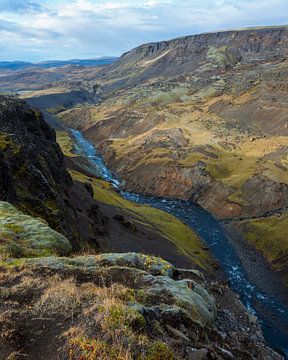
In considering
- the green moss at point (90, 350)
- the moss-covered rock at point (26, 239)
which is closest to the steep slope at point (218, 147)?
the moss-covered rock at point (26, 239)

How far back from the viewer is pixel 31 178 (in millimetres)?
39688

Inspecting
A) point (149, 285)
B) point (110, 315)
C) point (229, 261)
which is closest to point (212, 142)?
point (229, 261)

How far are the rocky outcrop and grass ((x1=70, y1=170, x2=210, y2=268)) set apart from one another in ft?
139

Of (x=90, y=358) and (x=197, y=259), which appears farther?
(x=197, y=259)

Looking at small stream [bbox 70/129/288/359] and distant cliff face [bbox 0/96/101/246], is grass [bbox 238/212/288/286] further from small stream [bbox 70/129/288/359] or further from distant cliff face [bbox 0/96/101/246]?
distant cliff face [bbox 0/96/101/246]

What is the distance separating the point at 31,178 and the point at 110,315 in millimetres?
29048

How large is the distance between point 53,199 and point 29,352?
29.2 metres

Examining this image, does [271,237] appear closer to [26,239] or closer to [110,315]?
[26,239]

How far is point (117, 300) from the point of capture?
46.3 ft

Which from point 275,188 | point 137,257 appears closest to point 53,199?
point 137,257

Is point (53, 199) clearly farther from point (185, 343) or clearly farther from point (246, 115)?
point (246, 115)

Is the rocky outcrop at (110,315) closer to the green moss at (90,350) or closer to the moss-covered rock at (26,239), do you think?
the green moss at (90,350)

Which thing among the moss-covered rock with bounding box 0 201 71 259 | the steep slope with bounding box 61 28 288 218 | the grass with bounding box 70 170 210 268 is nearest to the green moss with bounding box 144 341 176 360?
the moss-covered rock with bounding box 0 201 71 259

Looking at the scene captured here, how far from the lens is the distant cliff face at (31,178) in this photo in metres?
34.2
